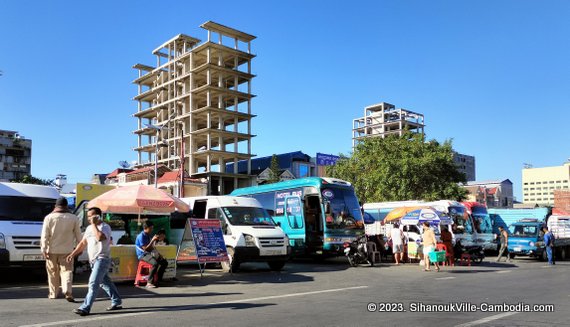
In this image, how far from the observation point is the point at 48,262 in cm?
956

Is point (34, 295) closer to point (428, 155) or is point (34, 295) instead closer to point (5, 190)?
point (5, 190)

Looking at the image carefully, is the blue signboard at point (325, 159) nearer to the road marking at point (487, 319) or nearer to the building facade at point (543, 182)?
the road marking at point (487, 319)

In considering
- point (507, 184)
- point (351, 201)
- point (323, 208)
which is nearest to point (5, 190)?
point (323, 208)

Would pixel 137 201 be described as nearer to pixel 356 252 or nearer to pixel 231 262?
pixel 231 262

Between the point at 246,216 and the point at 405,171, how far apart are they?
88.9ft

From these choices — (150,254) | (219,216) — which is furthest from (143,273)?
(219,216)

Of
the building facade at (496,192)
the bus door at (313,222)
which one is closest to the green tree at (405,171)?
the bus door at (313,222)

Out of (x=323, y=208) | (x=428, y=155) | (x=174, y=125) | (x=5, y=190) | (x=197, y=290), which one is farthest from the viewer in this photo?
(x=174, y=125)

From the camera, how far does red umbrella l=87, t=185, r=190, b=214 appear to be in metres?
13.5

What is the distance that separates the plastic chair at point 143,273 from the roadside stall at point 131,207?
1.12 ft

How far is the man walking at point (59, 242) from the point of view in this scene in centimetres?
946

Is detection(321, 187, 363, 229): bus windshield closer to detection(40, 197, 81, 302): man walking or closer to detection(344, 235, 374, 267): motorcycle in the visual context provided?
detection(344, 235, 374, 267): motorcycle

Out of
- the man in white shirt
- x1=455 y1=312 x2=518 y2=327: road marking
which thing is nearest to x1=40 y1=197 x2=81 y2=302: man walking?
x1=455 y1=312 x2=518 y2=327: road marking

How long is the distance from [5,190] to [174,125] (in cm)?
6829
